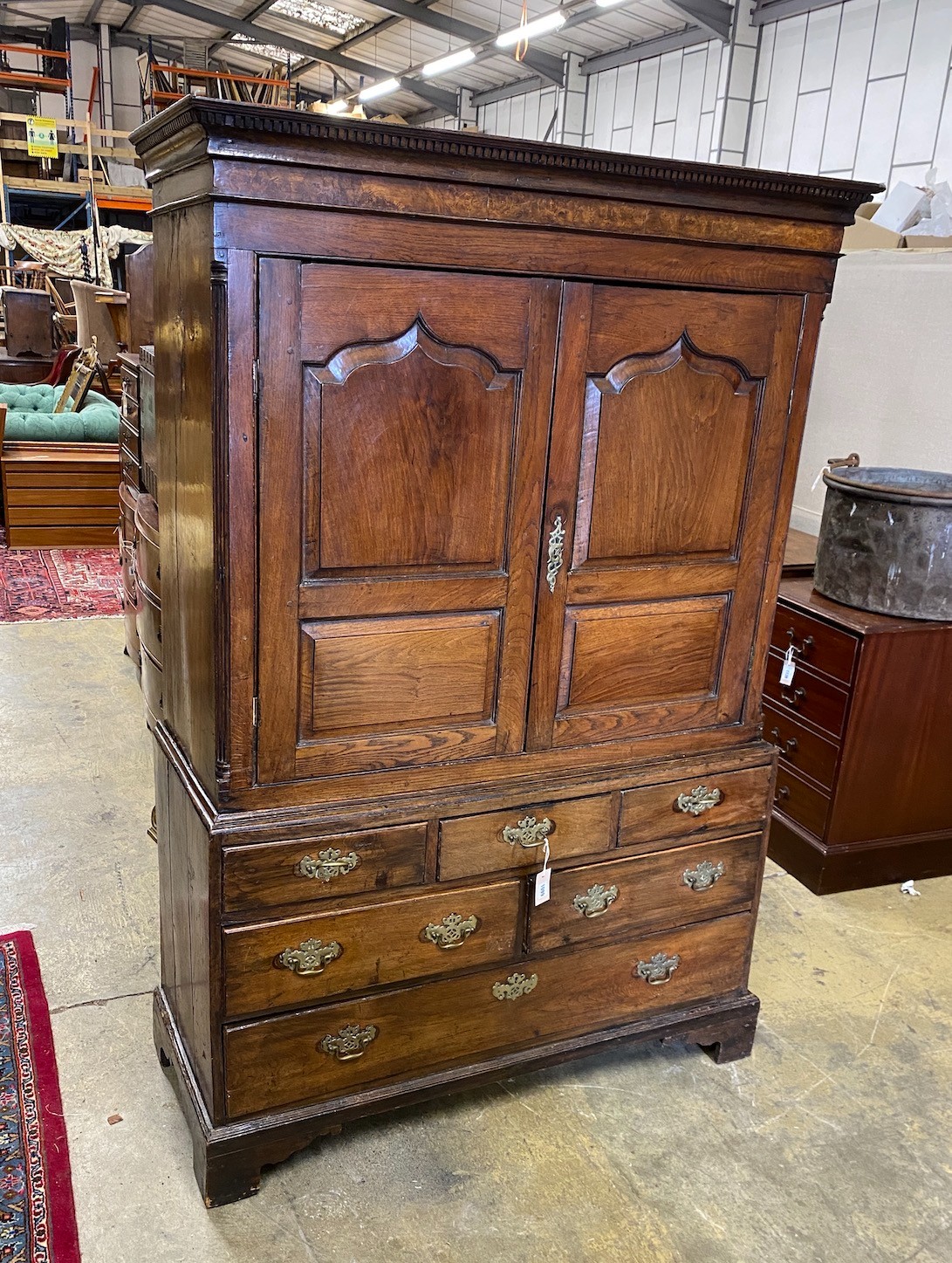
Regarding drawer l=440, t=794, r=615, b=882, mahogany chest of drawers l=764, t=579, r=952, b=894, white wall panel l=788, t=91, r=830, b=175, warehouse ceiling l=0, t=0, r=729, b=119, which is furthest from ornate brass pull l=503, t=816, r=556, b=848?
warehouse ceiling l=0, t=0, r=729, b=119

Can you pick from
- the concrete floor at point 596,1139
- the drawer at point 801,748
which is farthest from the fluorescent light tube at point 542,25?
the concrete floor at point 596,1139

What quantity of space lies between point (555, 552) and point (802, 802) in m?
1.74

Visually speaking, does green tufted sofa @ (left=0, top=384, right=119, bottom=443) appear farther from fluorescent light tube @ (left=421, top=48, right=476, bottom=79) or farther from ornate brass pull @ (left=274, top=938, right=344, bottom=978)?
fluorescent light tube @ (left=421, top=48, right=476, bottom=79)

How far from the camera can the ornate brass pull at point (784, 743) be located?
3.24 meters

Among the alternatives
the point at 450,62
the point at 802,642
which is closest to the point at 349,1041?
the point at 802,642

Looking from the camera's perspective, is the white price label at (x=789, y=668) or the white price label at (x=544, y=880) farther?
the white price label at (x=789, y=668)

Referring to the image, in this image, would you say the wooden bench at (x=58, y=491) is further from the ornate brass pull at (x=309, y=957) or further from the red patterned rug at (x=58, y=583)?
the ornate brass pull at (x=309, y=957)

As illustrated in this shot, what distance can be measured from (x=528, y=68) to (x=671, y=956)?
11452 mm

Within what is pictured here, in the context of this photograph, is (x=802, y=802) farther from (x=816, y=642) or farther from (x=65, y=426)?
(x=65, y=426)

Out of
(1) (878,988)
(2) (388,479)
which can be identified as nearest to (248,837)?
(2) (388,479)

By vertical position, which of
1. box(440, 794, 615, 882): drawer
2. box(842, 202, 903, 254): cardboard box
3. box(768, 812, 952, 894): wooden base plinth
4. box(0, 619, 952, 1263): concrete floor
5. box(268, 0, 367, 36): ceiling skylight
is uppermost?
box(268, 0, 367, 36): ceiling skylight

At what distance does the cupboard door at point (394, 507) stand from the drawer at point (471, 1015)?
50 centimetres

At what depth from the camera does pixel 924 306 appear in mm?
3559

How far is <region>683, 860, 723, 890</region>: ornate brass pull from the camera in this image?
2219mm
